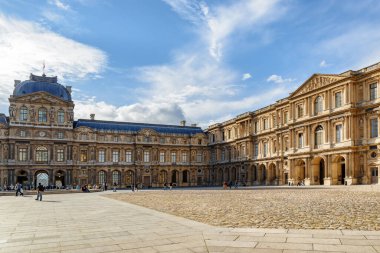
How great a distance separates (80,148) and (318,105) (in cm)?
4463

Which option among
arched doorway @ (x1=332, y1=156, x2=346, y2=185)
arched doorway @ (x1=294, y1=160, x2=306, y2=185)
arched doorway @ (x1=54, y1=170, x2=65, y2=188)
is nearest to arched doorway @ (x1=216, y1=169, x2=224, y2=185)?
arched doorway @ (x1=294, y1=160, x2=306, y2=185)

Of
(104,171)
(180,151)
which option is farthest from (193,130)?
(104,171)

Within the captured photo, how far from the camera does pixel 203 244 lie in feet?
30.9

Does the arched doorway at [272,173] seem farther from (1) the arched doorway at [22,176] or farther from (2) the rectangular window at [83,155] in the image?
(1) the arched doorway at [22,176]

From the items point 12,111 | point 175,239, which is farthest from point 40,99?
point 175,239

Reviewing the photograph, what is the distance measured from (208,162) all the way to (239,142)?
14843mm

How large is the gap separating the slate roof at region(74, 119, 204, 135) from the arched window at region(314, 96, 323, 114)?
A: 124ft

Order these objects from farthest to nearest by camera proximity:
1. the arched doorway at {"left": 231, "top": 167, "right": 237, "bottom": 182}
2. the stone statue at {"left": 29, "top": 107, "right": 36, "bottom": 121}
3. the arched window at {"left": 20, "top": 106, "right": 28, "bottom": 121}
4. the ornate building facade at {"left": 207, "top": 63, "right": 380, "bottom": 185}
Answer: the arched doorway at {"left": 231, "top": 167, "right": 237, "bottom": 182}, the stone statue at {"left": 29, "top": 107, "right": 36, "bottom": 121}, the arched window at {"left": 20, "top": 106, "right": 28, "bottom": 121}, the ornate building facade at {"left": 207, "top": 63, "right": 380, "bottom": 185}

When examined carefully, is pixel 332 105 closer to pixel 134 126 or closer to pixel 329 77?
pixel 329 77

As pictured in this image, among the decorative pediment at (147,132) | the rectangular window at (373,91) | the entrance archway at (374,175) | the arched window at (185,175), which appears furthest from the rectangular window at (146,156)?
the rectangular window at (373,91)

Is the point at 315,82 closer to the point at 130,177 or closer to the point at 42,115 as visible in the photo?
the point at 130,177

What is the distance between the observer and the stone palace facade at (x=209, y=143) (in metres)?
46.3

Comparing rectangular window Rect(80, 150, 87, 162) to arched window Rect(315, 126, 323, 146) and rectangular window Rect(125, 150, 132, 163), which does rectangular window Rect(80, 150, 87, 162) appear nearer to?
rectangular window Rect(125, 150, 132, 163)

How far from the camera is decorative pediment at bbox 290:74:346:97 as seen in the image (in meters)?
49.3
